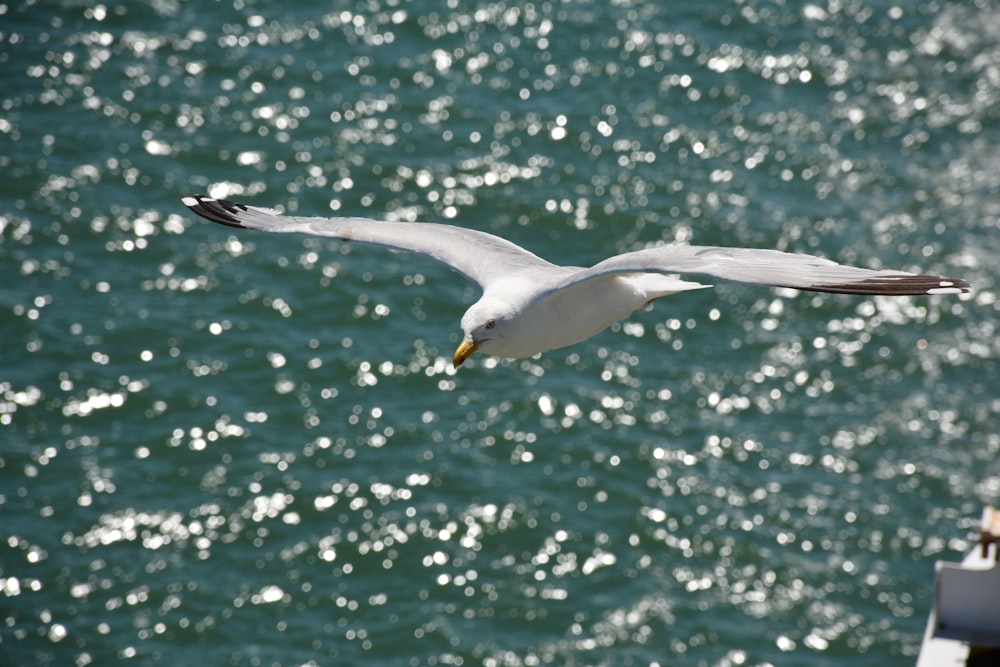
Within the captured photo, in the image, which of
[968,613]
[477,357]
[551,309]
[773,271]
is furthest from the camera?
[477,357]

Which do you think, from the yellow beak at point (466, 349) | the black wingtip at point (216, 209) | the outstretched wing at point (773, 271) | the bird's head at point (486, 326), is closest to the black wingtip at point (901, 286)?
the outstretched wing at point (773, 271)

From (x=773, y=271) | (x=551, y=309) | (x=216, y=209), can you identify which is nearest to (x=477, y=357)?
(x=216, y=209)

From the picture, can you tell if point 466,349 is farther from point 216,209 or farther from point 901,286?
point 901,286

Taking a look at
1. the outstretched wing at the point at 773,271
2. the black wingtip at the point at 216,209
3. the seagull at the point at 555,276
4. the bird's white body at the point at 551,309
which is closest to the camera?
the outstretched wing at the point at 773,271

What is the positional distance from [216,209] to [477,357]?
1034 centimetres

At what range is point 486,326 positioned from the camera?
33.4ft

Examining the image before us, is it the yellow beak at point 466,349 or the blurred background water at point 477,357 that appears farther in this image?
the blurred background water at point 477,357

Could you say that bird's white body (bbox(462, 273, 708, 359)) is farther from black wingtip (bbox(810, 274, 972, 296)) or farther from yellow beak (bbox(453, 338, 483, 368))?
black wingtip (bbox(810, 274, 972, 296))

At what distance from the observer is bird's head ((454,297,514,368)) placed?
1014cm

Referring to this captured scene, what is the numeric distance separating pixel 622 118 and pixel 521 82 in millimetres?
2344

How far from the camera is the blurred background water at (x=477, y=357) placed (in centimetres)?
1831

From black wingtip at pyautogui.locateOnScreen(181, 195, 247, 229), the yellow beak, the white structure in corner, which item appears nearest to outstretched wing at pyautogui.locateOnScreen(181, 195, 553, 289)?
black wingtip at pyautogui.locateOnScreen(181, 195, 247, 229)

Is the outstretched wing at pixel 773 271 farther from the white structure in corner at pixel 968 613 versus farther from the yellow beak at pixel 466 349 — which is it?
the white structure in corner at pixel 968 613

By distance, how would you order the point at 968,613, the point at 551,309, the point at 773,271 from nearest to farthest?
1. the point at 773,271
2. the point at 551,309
3. the point at 968,613
